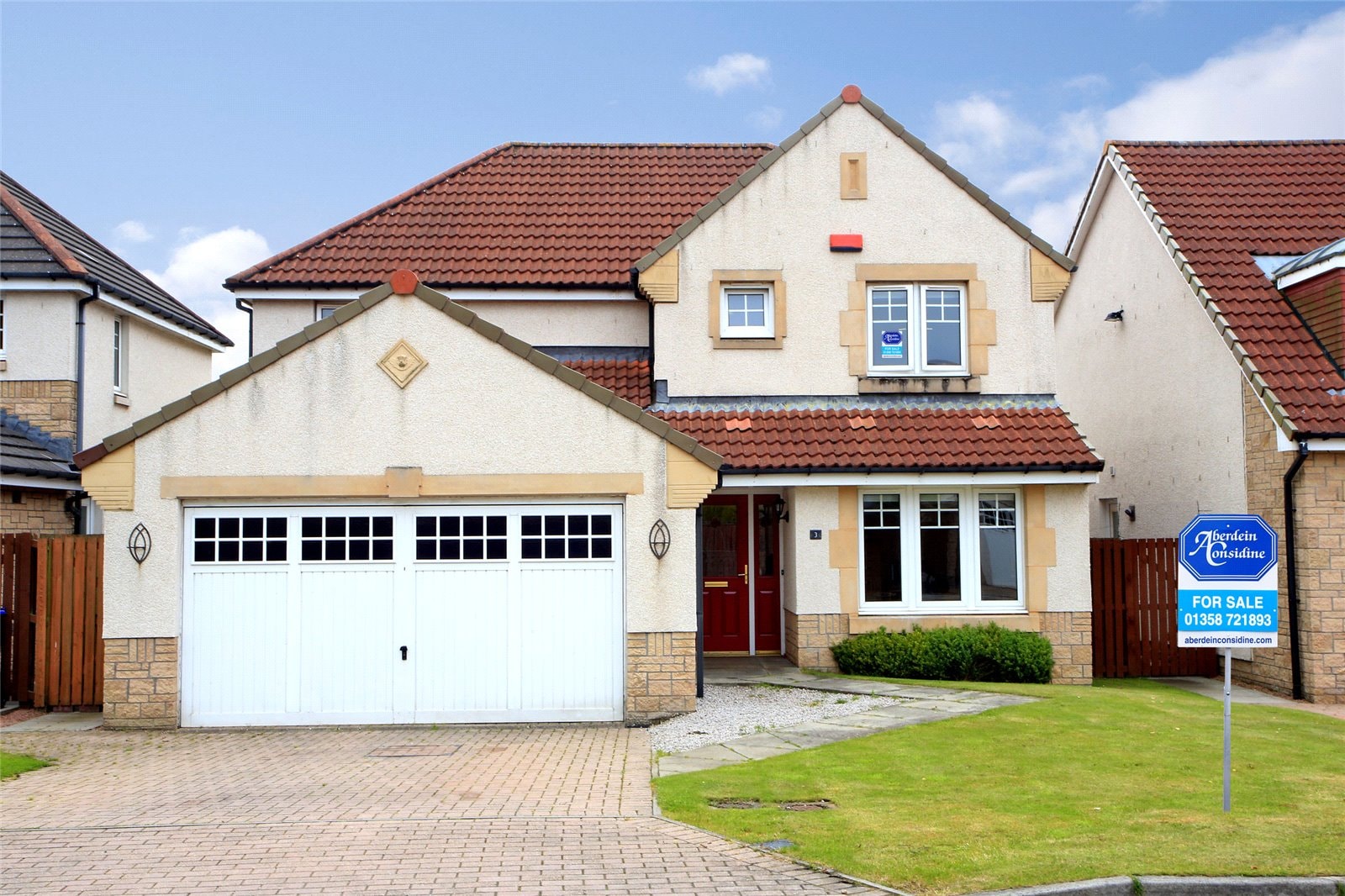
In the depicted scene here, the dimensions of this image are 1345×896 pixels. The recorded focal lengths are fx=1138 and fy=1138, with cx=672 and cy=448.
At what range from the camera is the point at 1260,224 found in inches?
712

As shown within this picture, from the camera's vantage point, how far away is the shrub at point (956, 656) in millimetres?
15281

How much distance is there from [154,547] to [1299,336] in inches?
596

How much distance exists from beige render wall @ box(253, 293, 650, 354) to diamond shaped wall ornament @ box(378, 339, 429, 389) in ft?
19.1

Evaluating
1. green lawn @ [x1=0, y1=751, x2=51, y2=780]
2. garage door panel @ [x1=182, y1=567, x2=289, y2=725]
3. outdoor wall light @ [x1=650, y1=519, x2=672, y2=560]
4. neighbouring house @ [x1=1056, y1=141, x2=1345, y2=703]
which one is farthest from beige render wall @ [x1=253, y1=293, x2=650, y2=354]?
green lawn @ [x1=0, y1=751, x2=51, y2=780]

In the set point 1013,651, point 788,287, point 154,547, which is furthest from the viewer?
point 788,287

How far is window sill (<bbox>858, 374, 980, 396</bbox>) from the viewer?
16875 mm

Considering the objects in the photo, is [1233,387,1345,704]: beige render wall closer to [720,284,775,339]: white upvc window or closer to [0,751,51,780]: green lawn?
[720,284,775,339]: white upvc window

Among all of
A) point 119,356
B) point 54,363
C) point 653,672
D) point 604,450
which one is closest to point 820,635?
point 653,672

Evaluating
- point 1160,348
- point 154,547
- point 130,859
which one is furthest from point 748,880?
point 1160,348

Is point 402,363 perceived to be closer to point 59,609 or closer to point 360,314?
point 360,314

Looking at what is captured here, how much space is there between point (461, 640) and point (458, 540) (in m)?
1.11

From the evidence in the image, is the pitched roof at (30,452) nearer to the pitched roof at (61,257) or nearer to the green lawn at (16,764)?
the pitched roof at (61,257)

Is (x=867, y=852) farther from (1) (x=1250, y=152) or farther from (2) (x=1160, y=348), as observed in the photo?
(1) (x=1250, y=152)

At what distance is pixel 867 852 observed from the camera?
7340mm
